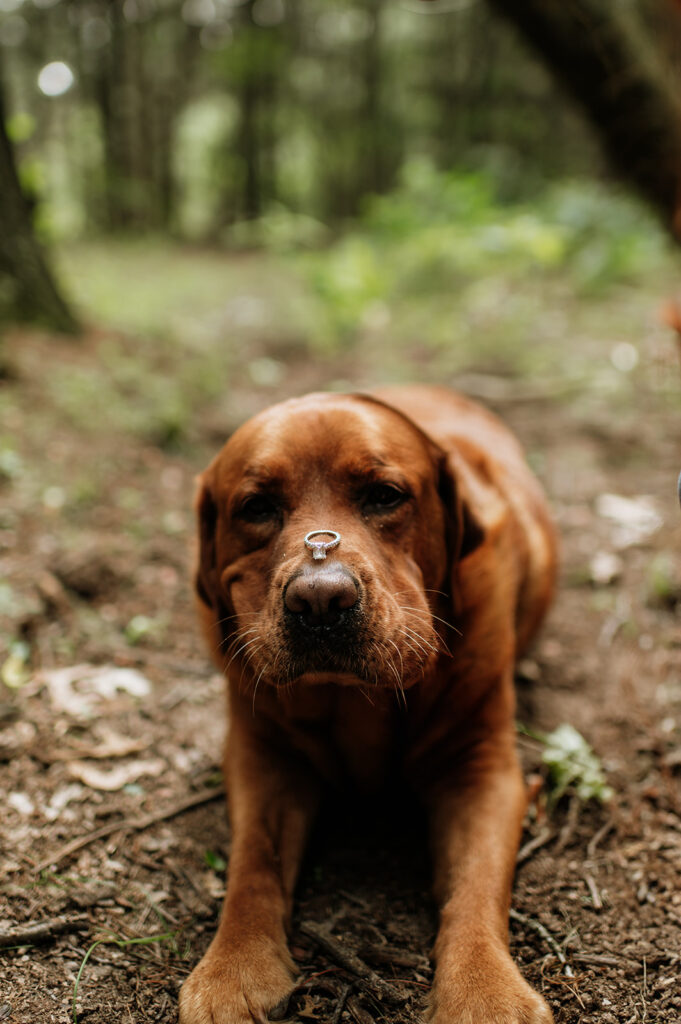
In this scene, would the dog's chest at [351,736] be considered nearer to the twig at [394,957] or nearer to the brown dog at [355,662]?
the brown dog at [355,662]

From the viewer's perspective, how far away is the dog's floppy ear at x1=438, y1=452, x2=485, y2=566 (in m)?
2.50

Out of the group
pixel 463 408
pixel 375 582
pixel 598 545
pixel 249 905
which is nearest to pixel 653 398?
pixel 598 545

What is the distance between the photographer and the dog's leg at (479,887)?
1.82 meters

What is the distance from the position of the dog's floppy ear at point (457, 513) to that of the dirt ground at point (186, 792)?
0.58 meters

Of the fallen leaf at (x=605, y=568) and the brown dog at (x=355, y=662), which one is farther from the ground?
the brown dog at (x=355, y=662)

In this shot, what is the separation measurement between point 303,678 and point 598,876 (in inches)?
43.1

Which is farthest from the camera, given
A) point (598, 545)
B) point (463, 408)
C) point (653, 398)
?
point (653, 398)

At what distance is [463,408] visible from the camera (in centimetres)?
392

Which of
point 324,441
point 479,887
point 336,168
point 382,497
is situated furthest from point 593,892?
point 336,168

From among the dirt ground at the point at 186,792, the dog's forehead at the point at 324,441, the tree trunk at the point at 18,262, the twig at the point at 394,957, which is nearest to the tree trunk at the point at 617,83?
the dirt ground at the point at 186,792

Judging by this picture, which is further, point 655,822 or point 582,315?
point 582,315

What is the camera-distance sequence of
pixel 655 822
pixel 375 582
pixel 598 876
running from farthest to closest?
pixel 655 822, pixel 598 876, pixel 375 582

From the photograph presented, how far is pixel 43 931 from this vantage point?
6.60 ft

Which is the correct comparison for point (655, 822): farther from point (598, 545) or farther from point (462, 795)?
point (598, 545)
